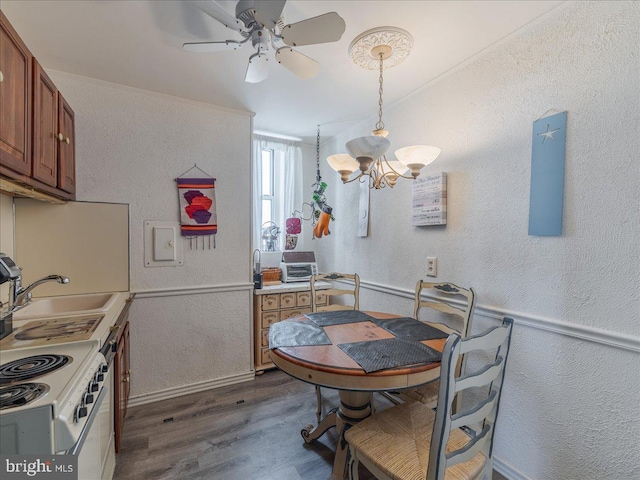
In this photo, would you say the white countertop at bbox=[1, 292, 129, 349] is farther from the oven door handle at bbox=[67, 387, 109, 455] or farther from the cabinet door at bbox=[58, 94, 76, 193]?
the cabinet door at bbox=[58, 94, 76, 193]

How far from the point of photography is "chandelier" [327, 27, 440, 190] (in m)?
1.47

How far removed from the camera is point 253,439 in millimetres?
1854

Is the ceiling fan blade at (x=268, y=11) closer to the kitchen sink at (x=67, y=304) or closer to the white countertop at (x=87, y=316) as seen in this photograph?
the white countertop at (x=87, y=316)

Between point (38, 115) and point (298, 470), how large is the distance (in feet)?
7.57

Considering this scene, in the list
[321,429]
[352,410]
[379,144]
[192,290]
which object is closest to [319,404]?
[321,429]

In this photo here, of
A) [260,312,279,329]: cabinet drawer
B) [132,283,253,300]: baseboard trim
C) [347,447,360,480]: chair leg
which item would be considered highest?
[132,283,253,300]: baseboard trim

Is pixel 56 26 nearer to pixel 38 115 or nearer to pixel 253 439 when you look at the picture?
pixel 38 115

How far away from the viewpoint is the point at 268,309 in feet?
9.07

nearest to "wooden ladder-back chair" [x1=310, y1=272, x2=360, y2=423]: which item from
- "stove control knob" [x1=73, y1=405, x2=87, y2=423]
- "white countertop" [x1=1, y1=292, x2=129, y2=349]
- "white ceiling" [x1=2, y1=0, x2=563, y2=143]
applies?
"white countertop" [x1=1, y1=292, x2=129, y2=349]

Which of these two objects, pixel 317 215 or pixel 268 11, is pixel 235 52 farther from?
pixel 317 215

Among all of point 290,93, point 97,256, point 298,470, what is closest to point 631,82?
point 290,93

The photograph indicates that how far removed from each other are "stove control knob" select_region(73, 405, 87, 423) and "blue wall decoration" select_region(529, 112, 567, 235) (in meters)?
2.06

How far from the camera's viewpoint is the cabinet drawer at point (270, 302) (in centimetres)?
274
